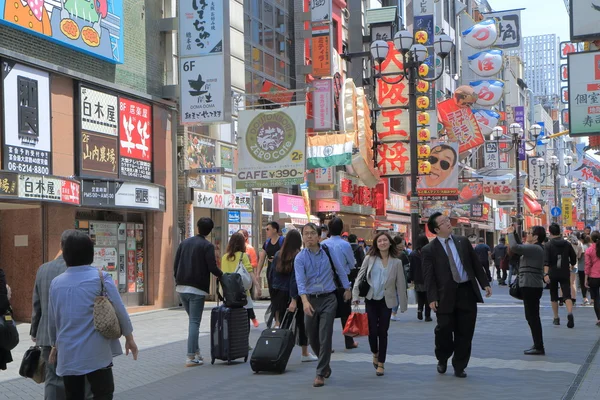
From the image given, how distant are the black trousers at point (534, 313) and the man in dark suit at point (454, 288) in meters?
2.06

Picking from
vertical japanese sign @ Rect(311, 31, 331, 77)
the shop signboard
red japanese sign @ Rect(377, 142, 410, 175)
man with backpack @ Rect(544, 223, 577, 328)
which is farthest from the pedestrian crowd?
vertical japanese sign @ Rect(311, 31, 331, 77)

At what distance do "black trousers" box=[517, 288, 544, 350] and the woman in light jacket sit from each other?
2281 mm

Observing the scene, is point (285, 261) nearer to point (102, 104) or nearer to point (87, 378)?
point (87, 378)

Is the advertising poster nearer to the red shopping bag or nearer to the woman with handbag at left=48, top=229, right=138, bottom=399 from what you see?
the red shopping bag

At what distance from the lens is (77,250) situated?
6.01m

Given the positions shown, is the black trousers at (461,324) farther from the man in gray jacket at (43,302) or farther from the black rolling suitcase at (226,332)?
the man in gray jacket at (43,302)

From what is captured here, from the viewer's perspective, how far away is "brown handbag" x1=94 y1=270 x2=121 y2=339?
19.3 feet

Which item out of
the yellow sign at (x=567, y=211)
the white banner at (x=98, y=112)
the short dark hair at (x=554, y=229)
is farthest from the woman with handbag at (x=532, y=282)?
the yellow sign at (x=567, y=211)

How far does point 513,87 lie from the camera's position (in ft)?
281

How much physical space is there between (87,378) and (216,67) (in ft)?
55.9

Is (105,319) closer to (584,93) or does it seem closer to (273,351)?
(273,351)

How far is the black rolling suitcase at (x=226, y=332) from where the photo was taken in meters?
11.6

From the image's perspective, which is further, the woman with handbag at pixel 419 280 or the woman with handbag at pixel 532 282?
the woman with handbag at pixel 419 280

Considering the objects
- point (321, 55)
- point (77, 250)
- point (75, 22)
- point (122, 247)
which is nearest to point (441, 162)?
point (321, 55)
